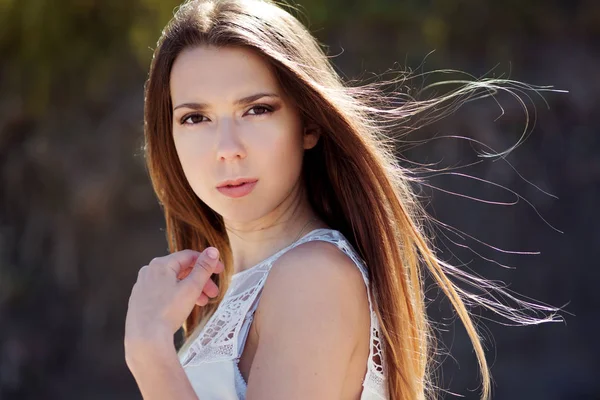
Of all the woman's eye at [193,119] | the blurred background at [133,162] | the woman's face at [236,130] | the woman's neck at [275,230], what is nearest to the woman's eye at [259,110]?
the woman's face at [236,130]

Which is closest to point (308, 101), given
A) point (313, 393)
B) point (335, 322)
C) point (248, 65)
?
point (248, 65)

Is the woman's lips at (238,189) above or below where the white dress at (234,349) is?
above

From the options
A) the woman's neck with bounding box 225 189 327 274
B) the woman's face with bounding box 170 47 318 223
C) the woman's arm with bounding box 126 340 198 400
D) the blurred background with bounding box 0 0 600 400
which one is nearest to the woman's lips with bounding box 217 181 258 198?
the woman's face with bounding box 170 47 318 223

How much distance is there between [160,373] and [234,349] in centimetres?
17

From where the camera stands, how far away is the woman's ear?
181 cm

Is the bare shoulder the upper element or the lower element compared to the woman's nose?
lower

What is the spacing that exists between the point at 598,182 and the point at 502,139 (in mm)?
645

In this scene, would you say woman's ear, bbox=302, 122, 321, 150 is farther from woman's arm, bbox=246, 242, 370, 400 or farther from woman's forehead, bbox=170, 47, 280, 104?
woman's arm, bbox=246, 242, 370, 400

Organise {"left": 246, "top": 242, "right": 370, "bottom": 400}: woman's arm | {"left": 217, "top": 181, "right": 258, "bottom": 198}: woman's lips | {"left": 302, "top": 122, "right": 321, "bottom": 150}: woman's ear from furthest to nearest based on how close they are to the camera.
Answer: {"left": 302, "top": 122, "right": 321, "bottom": 150}: woman's ear → {"left": 217, "top": 181, "right": 258, "bottom": 198}: woman's lips → {"left": 246, "top": 242, "right": 370, "bottom": 400}: woman's arm

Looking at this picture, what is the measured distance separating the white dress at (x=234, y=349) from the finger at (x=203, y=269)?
3.4 inches

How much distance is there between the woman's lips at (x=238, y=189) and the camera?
67.2 inches

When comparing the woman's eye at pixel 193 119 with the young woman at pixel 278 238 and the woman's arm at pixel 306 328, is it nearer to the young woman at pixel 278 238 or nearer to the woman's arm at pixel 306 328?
the young woman at pixel 278 238

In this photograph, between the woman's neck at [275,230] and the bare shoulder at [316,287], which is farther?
the woman's neck at [275,230]

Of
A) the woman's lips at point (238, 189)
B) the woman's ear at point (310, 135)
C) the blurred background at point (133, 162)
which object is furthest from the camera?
the blurred background at point (133, 162)
